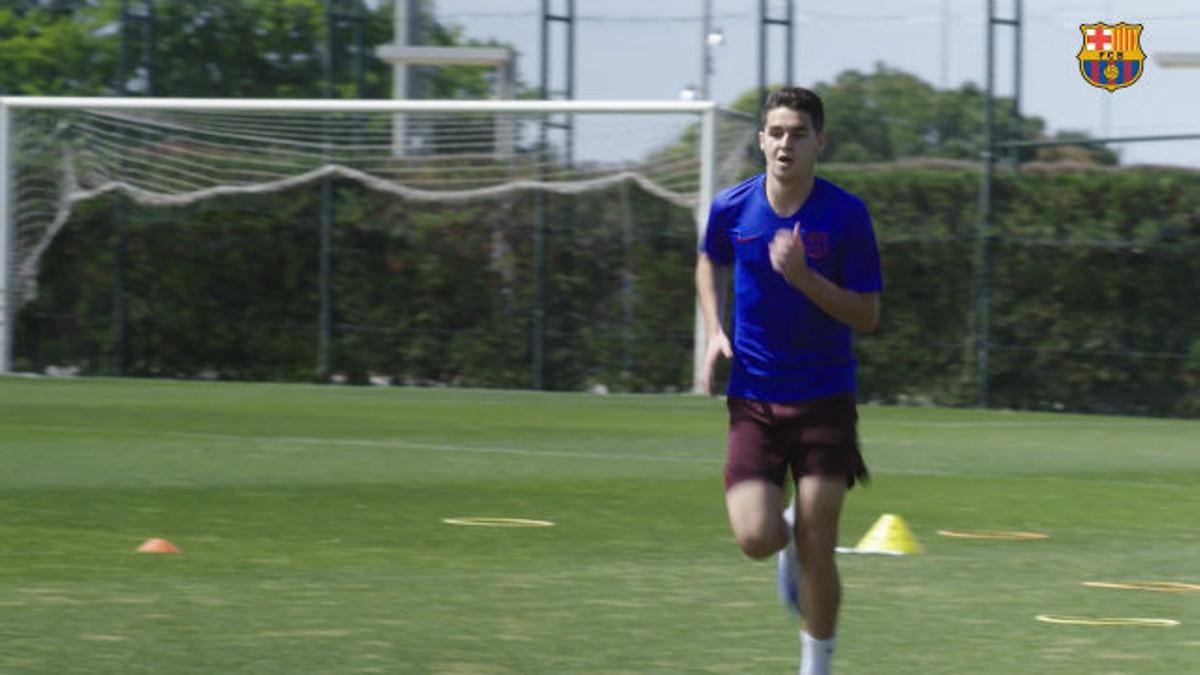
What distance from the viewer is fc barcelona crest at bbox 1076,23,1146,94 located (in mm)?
26250

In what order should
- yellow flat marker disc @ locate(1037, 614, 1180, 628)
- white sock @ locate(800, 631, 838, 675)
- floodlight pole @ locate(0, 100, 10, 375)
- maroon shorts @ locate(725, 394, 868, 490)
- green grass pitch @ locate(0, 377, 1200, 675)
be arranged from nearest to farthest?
white sock @ locate(800, 631, 838, 675) → maroon shorts @ locate(725, 394, 868, 490) → green grass pitch @ locate(0, 377, 1200, 675) → yellow flat marker disc @ locate(1037, 614, 1180, 628) → floodlight pole @ locate(0, 100, 10, 375)

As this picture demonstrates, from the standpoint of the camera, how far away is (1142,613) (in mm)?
8125

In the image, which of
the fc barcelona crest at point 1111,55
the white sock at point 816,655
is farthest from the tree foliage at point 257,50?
the white sock at point 816,655

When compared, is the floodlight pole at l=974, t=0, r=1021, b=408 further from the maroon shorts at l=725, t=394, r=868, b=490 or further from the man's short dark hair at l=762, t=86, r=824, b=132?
the man's short dark hair at l=762, t=86, r=824, b=132

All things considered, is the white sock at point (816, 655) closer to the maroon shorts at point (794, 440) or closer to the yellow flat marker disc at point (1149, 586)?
the maroon shorts at point (794, 440)

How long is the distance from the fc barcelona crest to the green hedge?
205cm

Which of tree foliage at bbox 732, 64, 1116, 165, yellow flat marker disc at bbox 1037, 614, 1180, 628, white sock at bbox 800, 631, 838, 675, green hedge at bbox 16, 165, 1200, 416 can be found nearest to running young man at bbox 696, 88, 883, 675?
white sock at bbox 800, 631, 838, 675

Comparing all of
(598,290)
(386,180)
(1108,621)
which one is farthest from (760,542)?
(386,180)

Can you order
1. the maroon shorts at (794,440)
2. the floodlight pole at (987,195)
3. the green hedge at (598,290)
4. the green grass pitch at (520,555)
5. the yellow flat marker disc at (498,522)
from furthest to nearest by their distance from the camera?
the floodlight pole at (987,195)
the green hedge at (598,290)
the yellow flat marker disc at (498,522)
the green grass pitch at (520,555)
the maroon shorts at (794,440)

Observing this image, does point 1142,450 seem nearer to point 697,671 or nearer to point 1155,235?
point 1155,235

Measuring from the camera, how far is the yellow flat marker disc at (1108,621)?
25.6 ft

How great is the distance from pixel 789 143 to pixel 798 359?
2.00 feet

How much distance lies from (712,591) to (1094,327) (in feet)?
54.5

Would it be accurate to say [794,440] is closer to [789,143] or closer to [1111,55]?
[789,143]
